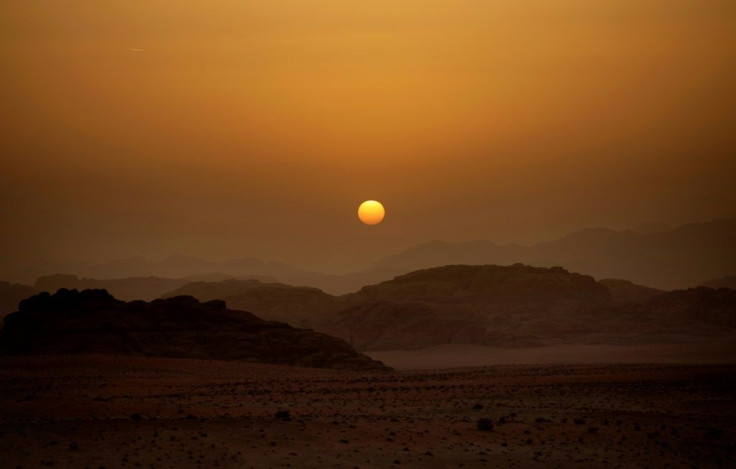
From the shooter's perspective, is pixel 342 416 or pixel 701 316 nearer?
pixel 342 416

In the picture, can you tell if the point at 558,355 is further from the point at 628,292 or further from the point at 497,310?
the point at 628,292

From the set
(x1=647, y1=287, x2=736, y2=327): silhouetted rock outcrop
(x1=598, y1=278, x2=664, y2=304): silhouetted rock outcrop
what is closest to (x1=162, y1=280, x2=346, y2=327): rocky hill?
(x1=647, y1=287, x2=736, y2=327): silhouetted rock outcrop

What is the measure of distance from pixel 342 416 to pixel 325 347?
38563mm

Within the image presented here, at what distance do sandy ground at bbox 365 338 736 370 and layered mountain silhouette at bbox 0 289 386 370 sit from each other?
14452mm

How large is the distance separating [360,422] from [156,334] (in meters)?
39.8

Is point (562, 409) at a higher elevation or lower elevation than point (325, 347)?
lower

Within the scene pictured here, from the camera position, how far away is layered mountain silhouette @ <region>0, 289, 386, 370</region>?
59.3 metres

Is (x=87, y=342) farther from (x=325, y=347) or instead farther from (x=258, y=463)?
(x=258, y=463)

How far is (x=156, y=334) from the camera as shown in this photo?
6331 cm

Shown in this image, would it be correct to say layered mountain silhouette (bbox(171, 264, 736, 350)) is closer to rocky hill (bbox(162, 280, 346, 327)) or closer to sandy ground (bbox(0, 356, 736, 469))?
rocky hill (bbox(162, 280, 346, 327))

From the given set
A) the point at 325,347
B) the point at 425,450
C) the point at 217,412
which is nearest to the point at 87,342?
the point at 325,347

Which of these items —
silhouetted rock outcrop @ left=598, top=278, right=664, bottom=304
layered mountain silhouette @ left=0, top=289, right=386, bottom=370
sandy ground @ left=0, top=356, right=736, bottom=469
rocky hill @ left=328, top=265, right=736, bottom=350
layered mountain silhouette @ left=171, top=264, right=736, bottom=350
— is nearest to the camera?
sandy ground @ left=0, top=356, right=736, bottom=469

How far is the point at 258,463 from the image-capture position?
67.1ft

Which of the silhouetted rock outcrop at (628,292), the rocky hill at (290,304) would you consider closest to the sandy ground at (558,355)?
the rocky hill at (290,304)
